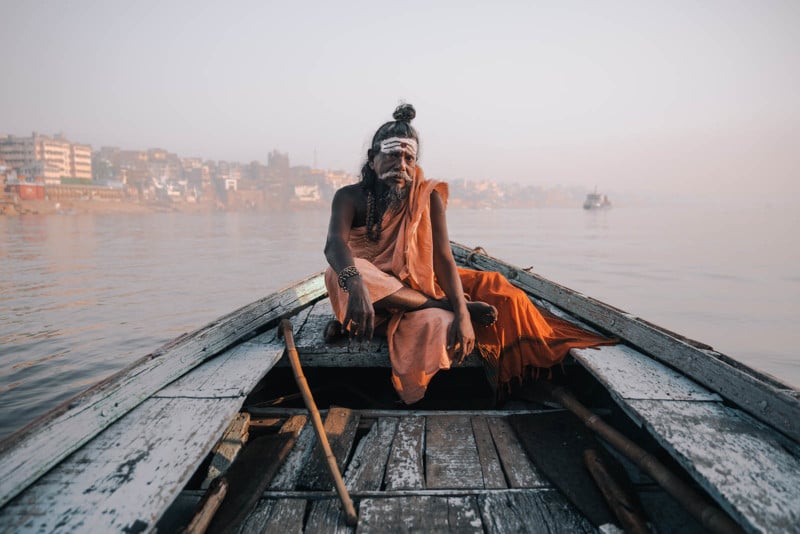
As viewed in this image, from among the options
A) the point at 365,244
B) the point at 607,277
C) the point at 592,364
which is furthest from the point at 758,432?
the point at 607,277

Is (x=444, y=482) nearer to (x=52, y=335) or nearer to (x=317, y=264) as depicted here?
(x=52, y=335)

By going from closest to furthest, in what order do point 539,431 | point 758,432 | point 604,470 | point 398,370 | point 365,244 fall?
1. point 758,432
2. point 604,470
3. point 539,431
4. point 398,370
5. point 365,244

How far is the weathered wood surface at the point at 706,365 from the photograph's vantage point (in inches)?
51.1

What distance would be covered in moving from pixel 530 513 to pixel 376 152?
1.79 metres

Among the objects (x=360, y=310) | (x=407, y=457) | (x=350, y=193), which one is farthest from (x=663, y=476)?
(x=350, y=193)

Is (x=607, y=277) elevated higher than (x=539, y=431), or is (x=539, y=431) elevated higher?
(x=539, y=431)

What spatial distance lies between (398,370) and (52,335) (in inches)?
231

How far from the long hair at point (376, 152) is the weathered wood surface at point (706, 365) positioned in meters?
1.19

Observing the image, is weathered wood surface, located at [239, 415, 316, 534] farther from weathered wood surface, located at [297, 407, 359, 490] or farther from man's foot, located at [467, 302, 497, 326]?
man's foot, located at [467, 302, 497, 326]

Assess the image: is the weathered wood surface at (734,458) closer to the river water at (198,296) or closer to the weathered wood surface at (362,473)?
the weathered wood surface at (362,473)

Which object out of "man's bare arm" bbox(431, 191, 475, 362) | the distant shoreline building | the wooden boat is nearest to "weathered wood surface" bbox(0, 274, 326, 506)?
the wooden boat

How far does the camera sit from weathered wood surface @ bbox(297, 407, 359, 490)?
143 centimetres

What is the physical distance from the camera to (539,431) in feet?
5.63

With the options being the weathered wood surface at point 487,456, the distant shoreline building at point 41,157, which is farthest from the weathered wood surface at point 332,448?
the distant shoreline building at point 41,157
